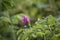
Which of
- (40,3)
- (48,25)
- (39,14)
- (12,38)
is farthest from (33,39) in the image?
(40,3)

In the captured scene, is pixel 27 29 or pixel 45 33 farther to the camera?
pixel 27 29

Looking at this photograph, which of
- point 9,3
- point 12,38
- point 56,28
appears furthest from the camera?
point 12,38

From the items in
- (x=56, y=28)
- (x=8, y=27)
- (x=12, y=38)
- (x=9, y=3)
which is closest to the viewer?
(x=56, y=28)

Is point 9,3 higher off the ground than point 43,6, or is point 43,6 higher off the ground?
point 43,6

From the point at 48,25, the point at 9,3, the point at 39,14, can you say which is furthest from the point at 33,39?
the point at 39,14

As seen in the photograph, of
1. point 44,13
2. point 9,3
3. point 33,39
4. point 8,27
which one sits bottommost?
point 33,39

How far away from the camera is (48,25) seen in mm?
1929

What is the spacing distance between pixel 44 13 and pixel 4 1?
279 centimetres

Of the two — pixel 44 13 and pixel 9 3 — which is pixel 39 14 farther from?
pixel 9 3

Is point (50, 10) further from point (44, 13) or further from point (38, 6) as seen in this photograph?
point (38, 6)

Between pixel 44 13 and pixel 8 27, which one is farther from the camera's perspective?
pixel 44 13

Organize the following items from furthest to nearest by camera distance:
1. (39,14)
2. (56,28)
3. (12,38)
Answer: (39,14)
(12,38)
(56,28)

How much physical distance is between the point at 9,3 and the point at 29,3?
3.02 meters

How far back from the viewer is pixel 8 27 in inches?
103
